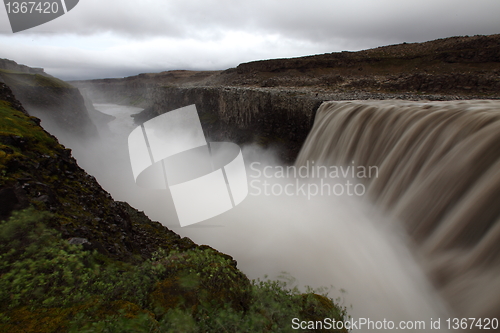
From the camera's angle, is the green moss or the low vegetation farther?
the green moss

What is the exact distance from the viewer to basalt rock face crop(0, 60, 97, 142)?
63.6ft

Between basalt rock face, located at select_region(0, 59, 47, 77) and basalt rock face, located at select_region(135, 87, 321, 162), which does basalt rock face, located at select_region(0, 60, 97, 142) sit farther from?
basalt rock face, located at select_region(0, 59, 47, 77)

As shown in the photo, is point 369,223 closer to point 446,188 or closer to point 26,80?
point 446,188

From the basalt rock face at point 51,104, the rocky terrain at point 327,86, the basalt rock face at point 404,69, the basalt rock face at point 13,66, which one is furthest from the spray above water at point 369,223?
the basalt rock face at point 13,66

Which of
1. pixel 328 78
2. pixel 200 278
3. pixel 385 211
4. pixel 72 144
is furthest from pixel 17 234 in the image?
pixel 328 78

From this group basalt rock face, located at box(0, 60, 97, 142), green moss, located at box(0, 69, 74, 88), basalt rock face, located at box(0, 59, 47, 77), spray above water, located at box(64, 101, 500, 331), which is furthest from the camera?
basalt rock face, located at box(0, 59, 47, 77)

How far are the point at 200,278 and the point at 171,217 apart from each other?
938cm

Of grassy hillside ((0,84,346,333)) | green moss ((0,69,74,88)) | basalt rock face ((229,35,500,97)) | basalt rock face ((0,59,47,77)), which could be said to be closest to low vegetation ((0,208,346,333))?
grassy hillside ((0,84,346,333))

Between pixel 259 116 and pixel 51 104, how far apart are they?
16627 millimetres

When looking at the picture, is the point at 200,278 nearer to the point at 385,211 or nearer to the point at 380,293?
the point at 380,293

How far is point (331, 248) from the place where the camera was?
8.26m

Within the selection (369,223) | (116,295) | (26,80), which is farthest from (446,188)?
(26,80)

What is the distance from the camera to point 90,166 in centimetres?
1948

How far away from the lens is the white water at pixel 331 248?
6.04 meters
